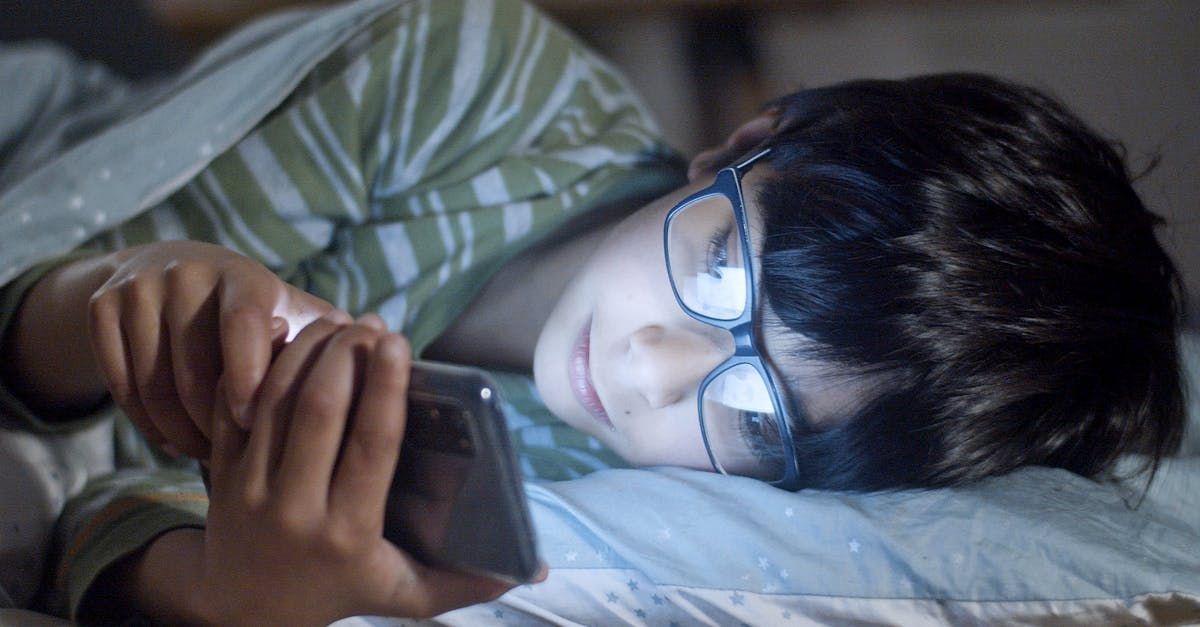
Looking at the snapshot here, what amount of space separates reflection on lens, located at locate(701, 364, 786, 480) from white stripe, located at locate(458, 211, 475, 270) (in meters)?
0.26

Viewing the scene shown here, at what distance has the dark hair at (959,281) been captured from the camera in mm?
516

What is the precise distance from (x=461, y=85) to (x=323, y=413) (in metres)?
0.44

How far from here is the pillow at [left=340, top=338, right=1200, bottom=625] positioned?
0.49 metres

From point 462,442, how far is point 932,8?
116 cm

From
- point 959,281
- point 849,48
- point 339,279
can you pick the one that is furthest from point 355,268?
point 849,48

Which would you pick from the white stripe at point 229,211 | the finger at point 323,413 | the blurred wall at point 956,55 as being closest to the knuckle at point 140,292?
the finger at point 323,413

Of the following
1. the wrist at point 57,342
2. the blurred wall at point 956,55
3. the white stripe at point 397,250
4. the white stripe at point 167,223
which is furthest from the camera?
the blurred wall at point 956,55

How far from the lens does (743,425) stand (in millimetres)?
562

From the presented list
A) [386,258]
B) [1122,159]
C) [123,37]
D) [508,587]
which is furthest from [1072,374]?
[123,37]

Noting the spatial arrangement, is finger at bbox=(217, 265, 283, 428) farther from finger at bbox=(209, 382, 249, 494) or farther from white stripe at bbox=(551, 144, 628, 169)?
white stripe at bbox=(551, 144, 628, 169)

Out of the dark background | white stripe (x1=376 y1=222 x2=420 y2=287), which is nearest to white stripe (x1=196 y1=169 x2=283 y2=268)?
white stripe (x1=376 y1=222 x2=420 y2=287)

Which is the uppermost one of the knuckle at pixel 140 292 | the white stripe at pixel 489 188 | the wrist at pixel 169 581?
the knuckle at pixel 140 292

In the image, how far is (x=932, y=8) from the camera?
124 cm

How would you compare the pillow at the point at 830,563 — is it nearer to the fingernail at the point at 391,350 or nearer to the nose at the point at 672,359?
the nose at the point at 672,359
